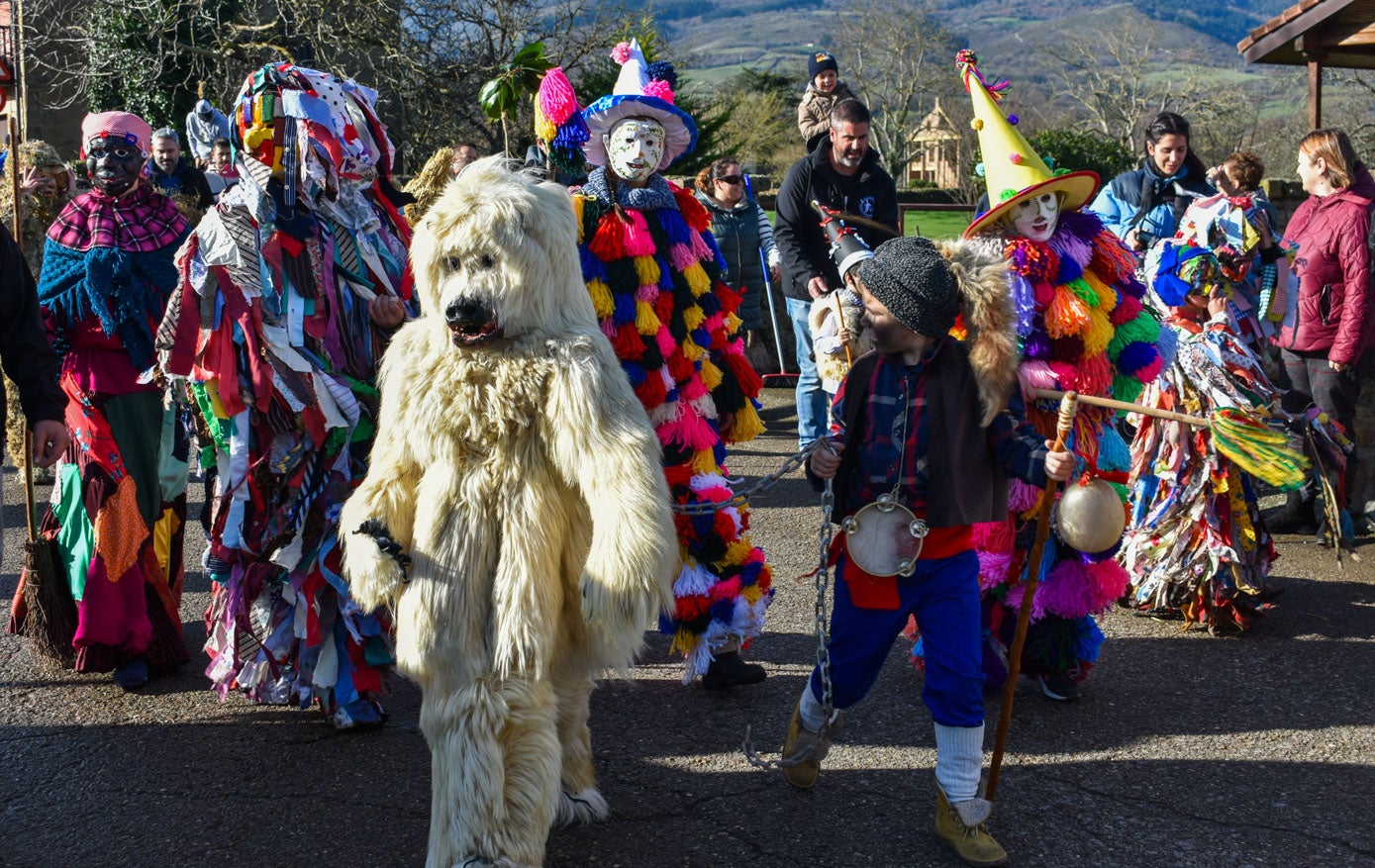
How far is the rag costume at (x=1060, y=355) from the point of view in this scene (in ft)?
14.1

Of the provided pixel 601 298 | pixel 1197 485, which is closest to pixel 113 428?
pixel 601 298

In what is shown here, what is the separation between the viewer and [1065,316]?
4.25 meters

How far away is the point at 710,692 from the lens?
4.71 metres

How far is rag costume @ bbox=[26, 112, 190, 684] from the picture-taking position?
4852mm

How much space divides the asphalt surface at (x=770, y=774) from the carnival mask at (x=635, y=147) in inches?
79.0

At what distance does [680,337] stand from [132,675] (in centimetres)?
258

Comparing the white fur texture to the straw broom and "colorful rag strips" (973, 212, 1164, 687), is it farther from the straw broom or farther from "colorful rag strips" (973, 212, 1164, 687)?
the straw broom

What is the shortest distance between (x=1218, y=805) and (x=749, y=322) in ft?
23.2

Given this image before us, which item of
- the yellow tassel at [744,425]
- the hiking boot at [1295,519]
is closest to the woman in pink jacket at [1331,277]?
→ the hiking boot at [1295,519]

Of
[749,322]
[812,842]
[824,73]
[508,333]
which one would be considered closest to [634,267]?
[508,333]

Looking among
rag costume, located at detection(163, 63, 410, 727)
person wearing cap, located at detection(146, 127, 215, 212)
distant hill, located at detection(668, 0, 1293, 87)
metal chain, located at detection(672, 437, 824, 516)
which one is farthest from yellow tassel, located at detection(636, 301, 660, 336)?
distant hill, located at detection(668, 0, 1293, 87)

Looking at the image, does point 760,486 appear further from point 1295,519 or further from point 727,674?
point 1295,519

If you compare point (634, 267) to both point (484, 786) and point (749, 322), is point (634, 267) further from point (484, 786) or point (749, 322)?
point (749, 322)

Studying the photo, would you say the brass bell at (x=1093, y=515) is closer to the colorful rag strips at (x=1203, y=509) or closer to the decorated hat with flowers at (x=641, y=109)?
the decorated hat with flowers at (x=641, y=109)
